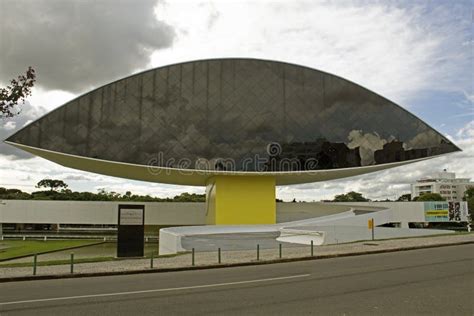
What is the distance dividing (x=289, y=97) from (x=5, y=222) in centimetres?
3450

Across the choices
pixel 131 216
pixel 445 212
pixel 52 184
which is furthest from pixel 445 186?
pixel 131 216

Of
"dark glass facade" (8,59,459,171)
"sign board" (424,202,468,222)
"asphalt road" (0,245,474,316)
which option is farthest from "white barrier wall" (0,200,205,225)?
"asphalt road" (0,245,474,316)

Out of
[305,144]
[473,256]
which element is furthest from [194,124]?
[473,256]

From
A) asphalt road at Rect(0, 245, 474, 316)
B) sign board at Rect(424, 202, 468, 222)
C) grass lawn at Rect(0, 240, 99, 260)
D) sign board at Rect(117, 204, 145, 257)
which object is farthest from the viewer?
sign board at Rect(424, 202, 468, 222)

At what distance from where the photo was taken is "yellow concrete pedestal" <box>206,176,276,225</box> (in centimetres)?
3525

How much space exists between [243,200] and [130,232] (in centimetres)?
1881

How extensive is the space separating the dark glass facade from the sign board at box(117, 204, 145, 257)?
1547 centimetres

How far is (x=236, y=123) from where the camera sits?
34938 mm

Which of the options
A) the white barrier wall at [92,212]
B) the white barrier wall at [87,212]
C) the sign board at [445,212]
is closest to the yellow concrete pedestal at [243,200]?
the white barrier wall at [92,212]

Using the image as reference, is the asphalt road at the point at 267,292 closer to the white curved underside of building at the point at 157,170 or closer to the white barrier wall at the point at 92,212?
the white curved underside of building at the point at 157,170

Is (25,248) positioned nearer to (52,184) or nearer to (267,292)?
(267,292)

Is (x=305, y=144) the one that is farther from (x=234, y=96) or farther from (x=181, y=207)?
(x=181, y=207)

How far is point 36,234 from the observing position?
50.2 m

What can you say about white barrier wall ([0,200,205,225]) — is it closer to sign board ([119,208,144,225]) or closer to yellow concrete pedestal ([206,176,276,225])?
yellow concrete pedestal ([206,176,276,225])
